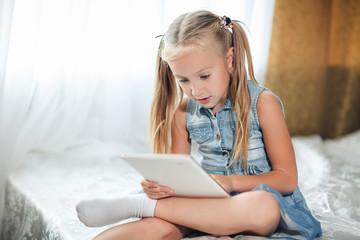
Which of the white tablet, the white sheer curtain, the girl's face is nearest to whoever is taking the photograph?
the white tablet

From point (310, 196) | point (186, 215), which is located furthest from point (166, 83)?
point (310, 196)

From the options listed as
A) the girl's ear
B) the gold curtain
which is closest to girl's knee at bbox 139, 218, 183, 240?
the girl's ear

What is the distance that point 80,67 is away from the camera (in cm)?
177

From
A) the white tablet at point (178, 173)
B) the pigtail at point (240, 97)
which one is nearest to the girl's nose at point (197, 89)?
the pigtail at point (240, 97)

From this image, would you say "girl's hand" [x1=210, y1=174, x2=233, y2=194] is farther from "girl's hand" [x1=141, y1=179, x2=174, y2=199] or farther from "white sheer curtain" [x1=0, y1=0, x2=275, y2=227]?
"white sheer curtain" [x1=0, y1=0, x2=275, y2=227]

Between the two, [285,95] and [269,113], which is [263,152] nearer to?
[269,113]

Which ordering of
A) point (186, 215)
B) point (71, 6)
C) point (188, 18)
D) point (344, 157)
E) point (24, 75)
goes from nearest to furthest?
point (186, 215), point (188, 18), point (24, 75), point (71, 6), point (344, 157)

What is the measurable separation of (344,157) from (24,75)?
1388 mm

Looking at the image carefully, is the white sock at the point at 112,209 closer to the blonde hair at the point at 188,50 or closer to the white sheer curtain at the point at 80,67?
the blonde hair at the point at 188,50

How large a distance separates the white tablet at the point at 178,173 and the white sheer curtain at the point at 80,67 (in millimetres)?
783

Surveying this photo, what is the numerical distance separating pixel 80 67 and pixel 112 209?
0.95 metres

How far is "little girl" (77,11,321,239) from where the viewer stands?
0.91 metres

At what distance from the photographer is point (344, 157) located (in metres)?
1.92

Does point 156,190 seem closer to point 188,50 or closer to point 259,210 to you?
point 259,210
